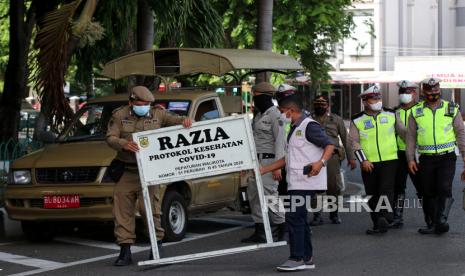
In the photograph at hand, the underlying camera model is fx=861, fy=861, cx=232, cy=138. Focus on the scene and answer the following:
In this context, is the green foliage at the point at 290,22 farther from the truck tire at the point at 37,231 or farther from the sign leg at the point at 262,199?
the sign leg at the point at 262,199

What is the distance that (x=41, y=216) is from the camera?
10.0 m

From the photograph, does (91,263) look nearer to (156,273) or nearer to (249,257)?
(156,273)

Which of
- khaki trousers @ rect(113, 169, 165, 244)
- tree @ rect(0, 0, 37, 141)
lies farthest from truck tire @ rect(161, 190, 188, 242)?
tree @ rect(0, 0, 37, 141)

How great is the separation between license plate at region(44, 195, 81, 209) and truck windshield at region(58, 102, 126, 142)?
1.09m

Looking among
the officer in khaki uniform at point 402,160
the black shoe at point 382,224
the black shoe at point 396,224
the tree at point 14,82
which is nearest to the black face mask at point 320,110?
the officer in khaki uniform at point 402,160

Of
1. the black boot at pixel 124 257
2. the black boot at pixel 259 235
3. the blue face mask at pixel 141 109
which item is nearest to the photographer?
the blue face mask at pixel 141 109

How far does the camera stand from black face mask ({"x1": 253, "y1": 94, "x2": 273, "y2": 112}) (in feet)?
33.7

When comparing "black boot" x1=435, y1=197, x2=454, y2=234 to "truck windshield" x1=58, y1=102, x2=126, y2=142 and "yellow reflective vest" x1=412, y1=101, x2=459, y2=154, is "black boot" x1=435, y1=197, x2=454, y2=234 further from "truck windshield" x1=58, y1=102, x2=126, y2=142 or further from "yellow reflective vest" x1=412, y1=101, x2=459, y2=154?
"truck windshield" x1=58, y1=102, x2=126, y2=142

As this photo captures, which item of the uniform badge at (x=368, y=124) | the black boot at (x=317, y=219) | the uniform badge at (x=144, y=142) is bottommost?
the black boot at (x=317, y=219)

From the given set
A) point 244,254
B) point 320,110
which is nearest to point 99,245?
point 244,254

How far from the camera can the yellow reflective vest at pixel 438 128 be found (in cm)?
1030

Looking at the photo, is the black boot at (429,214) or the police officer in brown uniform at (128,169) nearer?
the police officer in brown uniform at (128,169)

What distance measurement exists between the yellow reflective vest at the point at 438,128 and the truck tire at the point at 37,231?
476 centimetres

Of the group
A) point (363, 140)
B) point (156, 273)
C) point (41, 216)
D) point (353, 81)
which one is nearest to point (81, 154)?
point (41, 216)
